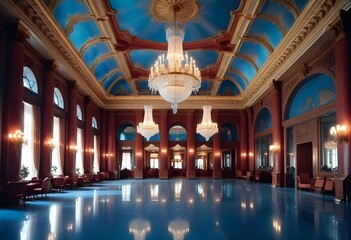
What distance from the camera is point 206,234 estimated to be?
5.09 metres

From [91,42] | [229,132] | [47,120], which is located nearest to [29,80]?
[47,120]

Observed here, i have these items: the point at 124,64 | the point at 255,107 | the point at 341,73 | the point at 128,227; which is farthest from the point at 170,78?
the point at 255,107

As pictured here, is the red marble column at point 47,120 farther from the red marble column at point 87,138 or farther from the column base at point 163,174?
the column base at point 163,174

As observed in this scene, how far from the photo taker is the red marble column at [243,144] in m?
23.8

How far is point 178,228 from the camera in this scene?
5.52 m

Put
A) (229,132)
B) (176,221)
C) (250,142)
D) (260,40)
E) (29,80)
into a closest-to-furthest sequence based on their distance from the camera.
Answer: (176,221)
(29,80)
(260,40)
(250,142)
(229,132)

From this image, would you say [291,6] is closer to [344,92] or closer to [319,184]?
[344,92]

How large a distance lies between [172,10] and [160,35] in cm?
289

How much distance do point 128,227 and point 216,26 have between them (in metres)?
10.3

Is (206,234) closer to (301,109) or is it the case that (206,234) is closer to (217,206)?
(217,206)

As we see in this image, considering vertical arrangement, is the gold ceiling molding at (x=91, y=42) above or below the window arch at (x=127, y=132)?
above

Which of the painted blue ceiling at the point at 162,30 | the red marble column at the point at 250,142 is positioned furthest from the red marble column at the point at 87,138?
the red marble column at the point at 250,142

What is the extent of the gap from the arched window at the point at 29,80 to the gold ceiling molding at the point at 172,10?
5.05 metres

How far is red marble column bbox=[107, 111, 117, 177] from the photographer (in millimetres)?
23908
